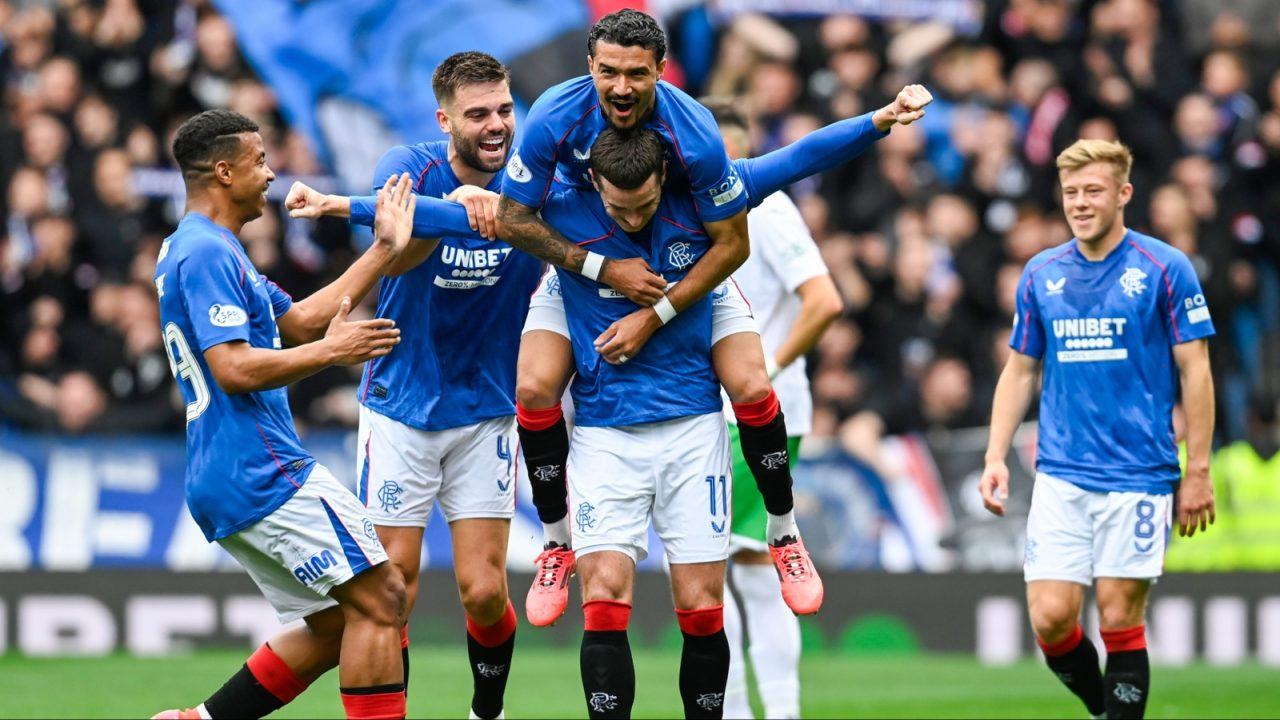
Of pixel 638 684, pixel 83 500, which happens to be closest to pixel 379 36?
pixel 83 500

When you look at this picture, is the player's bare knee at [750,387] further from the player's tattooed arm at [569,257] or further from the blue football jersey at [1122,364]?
the blue football jersey at [1122,364]

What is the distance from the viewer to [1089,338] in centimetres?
802

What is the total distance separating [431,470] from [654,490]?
1.43 m

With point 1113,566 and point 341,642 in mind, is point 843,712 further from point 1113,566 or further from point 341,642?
point 341,642

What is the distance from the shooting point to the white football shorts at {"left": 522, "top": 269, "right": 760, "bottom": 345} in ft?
23.0

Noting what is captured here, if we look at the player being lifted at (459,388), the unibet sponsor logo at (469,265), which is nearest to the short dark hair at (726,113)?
the player being lifted at (459,388)

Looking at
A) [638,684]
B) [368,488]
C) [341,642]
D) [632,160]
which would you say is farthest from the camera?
[638,684]

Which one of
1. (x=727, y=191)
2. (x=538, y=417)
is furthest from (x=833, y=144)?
(x=538, y=417)

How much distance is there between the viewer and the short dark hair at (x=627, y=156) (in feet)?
21.1

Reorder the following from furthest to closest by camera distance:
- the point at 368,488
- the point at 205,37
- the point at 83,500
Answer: the point at 205,37 → the point at 83,500 → the point at 368,488

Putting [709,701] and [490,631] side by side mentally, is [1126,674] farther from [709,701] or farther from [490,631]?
[490,631]

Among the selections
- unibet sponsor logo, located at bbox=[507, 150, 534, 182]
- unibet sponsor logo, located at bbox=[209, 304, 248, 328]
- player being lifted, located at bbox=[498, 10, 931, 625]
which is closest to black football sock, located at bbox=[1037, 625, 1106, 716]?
player being lifted, located at bbox=[498, 10, 931, 625]

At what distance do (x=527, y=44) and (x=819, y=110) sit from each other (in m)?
2.82

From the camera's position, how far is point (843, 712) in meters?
10.1
